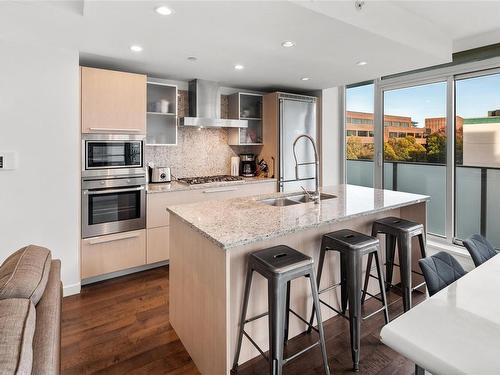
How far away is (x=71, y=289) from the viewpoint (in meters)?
2.93

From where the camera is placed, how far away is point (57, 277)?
1562 mm

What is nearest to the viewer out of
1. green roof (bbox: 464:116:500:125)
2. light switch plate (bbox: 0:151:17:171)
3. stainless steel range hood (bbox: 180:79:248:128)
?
light switch plate (bbox: 0:151:17:171)

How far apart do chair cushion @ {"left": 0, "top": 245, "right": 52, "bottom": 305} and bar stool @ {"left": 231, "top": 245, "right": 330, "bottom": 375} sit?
106 centimetres

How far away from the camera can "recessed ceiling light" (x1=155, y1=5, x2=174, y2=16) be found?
196 cm

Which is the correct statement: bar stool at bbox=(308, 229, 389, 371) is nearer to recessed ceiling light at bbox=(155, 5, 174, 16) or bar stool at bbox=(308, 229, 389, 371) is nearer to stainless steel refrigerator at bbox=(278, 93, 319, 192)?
recessed ceiling light at bbox=(155, 5, 174, 16)

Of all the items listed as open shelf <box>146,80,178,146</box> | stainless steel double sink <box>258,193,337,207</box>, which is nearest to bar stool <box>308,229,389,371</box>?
stainless steel double sink <box>258,193,337,207</box>

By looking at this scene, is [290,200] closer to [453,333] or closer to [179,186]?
[179,186]

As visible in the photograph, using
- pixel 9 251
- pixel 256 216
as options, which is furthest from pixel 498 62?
pixel 9 251

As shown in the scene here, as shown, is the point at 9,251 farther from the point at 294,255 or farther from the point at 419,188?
the point at 419,188

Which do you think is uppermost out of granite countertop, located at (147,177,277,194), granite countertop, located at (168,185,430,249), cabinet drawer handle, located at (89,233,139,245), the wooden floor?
granite countertop, located at (147,177,277,194)

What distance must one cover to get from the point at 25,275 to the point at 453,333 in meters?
1.64

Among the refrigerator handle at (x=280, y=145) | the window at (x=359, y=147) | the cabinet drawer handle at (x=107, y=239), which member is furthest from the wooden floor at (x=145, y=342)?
the window at (x=359, y=147)

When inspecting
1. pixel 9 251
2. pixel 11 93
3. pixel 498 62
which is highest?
pixel 498 62

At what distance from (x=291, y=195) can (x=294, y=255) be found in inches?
43.4
